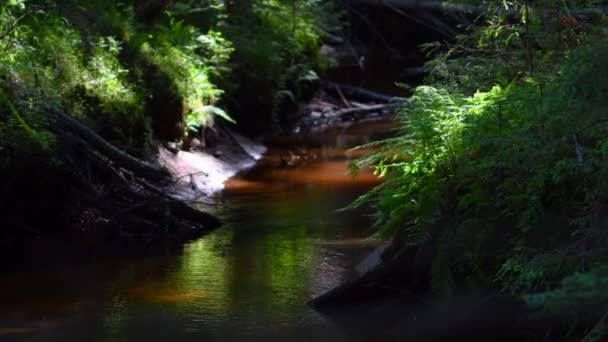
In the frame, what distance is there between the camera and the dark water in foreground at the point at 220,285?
8.67 m

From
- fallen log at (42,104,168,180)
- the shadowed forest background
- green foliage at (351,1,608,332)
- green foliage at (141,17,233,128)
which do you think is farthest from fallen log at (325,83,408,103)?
green foliage at (351,1,608,332)

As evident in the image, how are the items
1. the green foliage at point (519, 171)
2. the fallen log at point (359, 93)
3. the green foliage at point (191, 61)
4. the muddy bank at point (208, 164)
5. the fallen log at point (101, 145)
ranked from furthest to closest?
the fallen log at point (359, 93) < the green foliage at point (191, 61) < the muddy bank at point (208, 164) < the fallen log at point (101, 145) < the green foliage at point (519, 171)

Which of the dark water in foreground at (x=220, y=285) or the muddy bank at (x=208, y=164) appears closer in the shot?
the dark water in foreground at (x=220, y=285)

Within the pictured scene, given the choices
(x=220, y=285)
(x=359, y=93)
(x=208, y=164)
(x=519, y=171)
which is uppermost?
(x=359, y=93)

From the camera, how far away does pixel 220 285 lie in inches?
396

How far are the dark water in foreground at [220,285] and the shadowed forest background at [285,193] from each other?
1.3 inches

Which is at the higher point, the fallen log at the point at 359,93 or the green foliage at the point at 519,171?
the fallen log at the point at 359,93

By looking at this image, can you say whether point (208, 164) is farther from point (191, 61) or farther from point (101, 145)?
point (101, 145)

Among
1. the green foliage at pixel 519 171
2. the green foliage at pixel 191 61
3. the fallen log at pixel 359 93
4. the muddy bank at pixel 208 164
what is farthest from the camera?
the fallen log at pixel 359 93

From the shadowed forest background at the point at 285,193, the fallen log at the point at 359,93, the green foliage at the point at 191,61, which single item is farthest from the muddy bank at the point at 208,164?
the fallen log at the point at 359,93

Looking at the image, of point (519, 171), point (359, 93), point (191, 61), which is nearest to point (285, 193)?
point (191, 61)

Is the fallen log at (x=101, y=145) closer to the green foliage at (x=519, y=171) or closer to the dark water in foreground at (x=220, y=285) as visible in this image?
the dark water in foreground at (x=220, y=285)

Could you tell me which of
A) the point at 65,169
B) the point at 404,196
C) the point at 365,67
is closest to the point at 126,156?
the point at 65,169

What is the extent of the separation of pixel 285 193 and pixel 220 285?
5.47m
